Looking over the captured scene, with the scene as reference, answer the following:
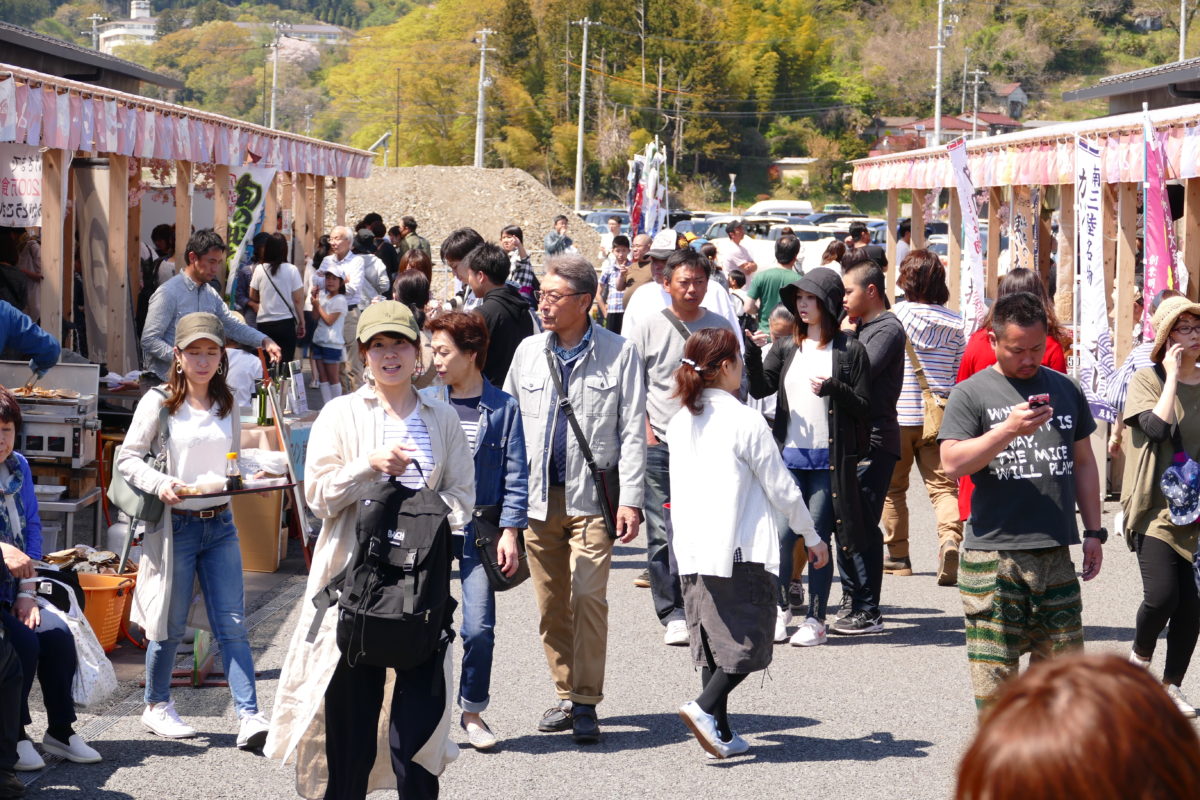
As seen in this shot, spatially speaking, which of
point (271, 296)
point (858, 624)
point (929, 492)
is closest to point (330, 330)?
point (271, 296)

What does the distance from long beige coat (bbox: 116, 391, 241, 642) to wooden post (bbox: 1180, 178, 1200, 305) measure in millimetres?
7651

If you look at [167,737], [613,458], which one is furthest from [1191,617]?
[167,737]

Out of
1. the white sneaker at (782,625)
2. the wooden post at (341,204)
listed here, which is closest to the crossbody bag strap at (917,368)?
the white sneaker at (782,625)

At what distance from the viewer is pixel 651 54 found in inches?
3669

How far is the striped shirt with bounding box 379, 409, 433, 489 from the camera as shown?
4.23 m

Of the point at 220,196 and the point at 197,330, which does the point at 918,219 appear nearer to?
the point at 220,196

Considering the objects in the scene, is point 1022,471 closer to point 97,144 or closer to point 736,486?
point 736,486

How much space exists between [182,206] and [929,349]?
7643 millimetres

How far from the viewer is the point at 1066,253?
1371cm

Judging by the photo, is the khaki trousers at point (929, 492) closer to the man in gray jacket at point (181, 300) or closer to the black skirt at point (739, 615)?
the black skirt at point (739, 615)

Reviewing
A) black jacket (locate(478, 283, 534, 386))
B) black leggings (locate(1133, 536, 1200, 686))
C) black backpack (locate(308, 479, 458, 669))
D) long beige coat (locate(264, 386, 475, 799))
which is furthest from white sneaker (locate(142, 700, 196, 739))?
black leggings (locate(1133, 536, 1200, 686))

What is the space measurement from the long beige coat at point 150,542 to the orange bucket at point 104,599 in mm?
1053

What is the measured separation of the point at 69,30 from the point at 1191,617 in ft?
642

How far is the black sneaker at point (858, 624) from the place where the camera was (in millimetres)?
7199
